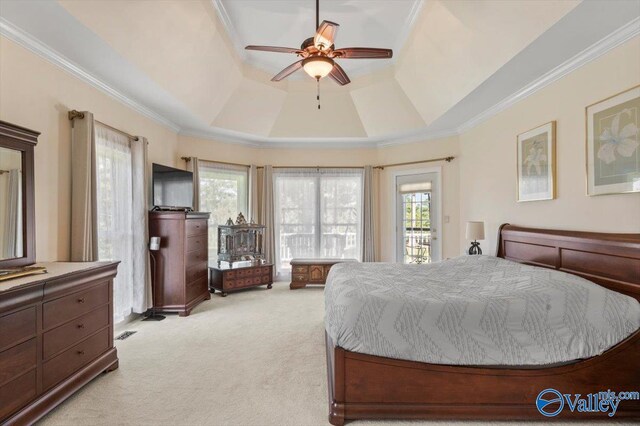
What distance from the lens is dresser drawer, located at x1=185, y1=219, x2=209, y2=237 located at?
4258 mm

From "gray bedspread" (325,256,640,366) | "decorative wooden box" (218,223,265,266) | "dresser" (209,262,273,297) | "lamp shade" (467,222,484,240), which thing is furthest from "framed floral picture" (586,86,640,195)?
"dresser" (209,262,273,297)

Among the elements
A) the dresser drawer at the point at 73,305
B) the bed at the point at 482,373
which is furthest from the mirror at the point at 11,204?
the bed at the point at 482,373

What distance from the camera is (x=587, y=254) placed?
2523 mm

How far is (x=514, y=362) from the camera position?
1.96 meters

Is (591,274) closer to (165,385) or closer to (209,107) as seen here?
(165,385)

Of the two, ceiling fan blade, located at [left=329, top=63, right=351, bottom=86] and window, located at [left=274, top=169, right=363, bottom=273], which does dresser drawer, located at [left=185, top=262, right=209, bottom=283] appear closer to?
window, located at [left=274, top=169, right=363, bottom=273]

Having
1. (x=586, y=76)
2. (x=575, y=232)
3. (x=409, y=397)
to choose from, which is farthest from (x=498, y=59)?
(x=409, y=397)

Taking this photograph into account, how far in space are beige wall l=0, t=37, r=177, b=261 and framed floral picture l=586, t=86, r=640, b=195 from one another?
4897 mm

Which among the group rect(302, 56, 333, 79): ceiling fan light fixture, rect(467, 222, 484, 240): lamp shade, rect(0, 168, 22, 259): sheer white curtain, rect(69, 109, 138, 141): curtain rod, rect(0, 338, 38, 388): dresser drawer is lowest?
rect(0, 338, 38, 388): dresser drawer

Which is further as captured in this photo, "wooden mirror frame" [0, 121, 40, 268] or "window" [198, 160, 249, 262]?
"window" [198, 160, 249, 262]

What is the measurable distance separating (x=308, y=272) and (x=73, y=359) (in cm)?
373

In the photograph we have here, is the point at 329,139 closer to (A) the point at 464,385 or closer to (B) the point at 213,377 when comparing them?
(B) the point at 213,377

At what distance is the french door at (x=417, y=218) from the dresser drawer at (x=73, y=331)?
15.6 ft

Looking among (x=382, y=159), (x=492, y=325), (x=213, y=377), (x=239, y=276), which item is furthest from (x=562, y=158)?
(x=239, y=276)
